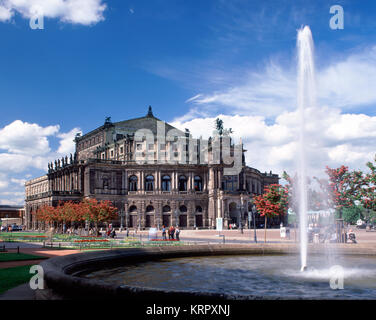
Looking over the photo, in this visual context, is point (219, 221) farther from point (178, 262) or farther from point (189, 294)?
point (189, 294)

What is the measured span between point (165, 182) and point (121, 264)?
71.2 metres

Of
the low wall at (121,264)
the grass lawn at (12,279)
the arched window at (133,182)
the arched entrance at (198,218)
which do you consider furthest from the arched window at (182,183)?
the grass lawn at (12,279)

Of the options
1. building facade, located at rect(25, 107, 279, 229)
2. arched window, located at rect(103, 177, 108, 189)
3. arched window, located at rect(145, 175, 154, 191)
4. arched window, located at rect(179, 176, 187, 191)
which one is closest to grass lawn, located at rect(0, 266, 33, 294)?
building facade, located at rect(25, 107, 279, 229)

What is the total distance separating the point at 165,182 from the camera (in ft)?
294

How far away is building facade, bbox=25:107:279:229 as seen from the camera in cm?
8644

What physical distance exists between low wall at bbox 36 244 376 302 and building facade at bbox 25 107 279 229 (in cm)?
6154

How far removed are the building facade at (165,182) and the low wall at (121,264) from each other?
6154 cm

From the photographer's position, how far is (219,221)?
61.3m

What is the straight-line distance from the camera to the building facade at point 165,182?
86438 millimetres

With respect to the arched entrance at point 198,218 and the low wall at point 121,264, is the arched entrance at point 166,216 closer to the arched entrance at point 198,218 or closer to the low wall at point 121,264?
the arched entrance at point 198,218

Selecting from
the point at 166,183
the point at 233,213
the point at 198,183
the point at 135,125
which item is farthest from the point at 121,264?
the point at 135,125

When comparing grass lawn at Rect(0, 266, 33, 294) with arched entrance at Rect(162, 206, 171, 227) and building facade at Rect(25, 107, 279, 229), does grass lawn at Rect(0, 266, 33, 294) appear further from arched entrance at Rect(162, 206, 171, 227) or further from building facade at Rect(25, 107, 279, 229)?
arched entrance at Rect(162, 206, 171, 227)
